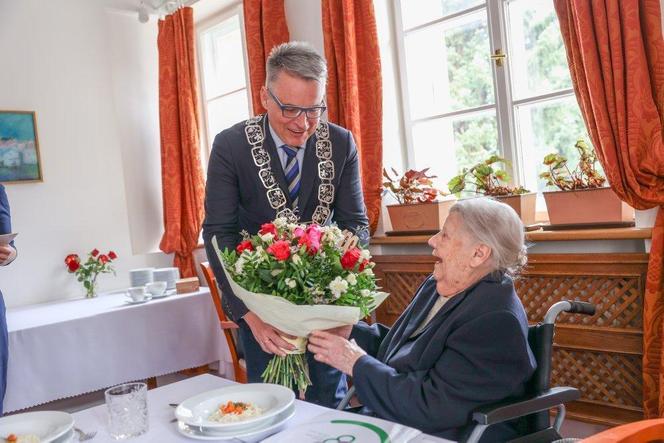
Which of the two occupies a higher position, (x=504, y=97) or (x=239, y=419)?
(x=504, y=97)

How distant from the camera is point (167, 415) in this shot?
1.37 metres

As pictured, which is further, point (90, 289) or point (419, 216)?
point (90, 289)

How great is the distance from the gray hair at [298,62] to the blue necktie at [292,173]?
0.28 m

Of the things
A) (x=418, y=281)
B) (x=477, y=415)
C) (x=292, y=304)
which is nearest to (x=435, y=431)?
(x=477, y=415)

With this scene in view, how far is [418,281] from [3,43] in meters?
3.28

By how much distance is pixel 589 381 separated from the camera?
2457 millimetres

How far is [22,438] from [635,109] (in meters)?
2.09

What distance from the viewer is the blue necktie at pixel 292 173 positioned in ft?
6.35

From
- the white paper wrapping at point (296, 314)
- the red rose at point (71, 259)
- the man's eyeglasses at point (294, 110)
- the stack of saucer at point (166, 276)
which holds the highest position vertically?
the man's eyeglasses at point (294, 110)

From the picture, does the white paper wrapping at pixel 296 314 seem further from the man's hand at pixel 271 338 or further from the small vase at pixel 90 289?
the small vase at pixel 90 289

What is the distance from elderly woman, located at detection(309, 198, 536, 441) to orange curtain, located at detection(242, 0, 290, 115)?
2440mm

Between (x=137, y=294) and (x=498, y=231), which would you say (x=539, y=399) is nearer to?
(x=498, y=231)

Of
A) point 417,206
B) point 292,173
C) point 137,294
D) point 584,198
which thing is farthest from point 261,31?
point 584,198

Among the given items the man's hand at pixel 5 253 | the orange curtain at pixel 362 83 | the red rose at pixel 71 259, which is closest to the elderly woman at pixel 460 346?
the orange curtain at pixel 362 83
